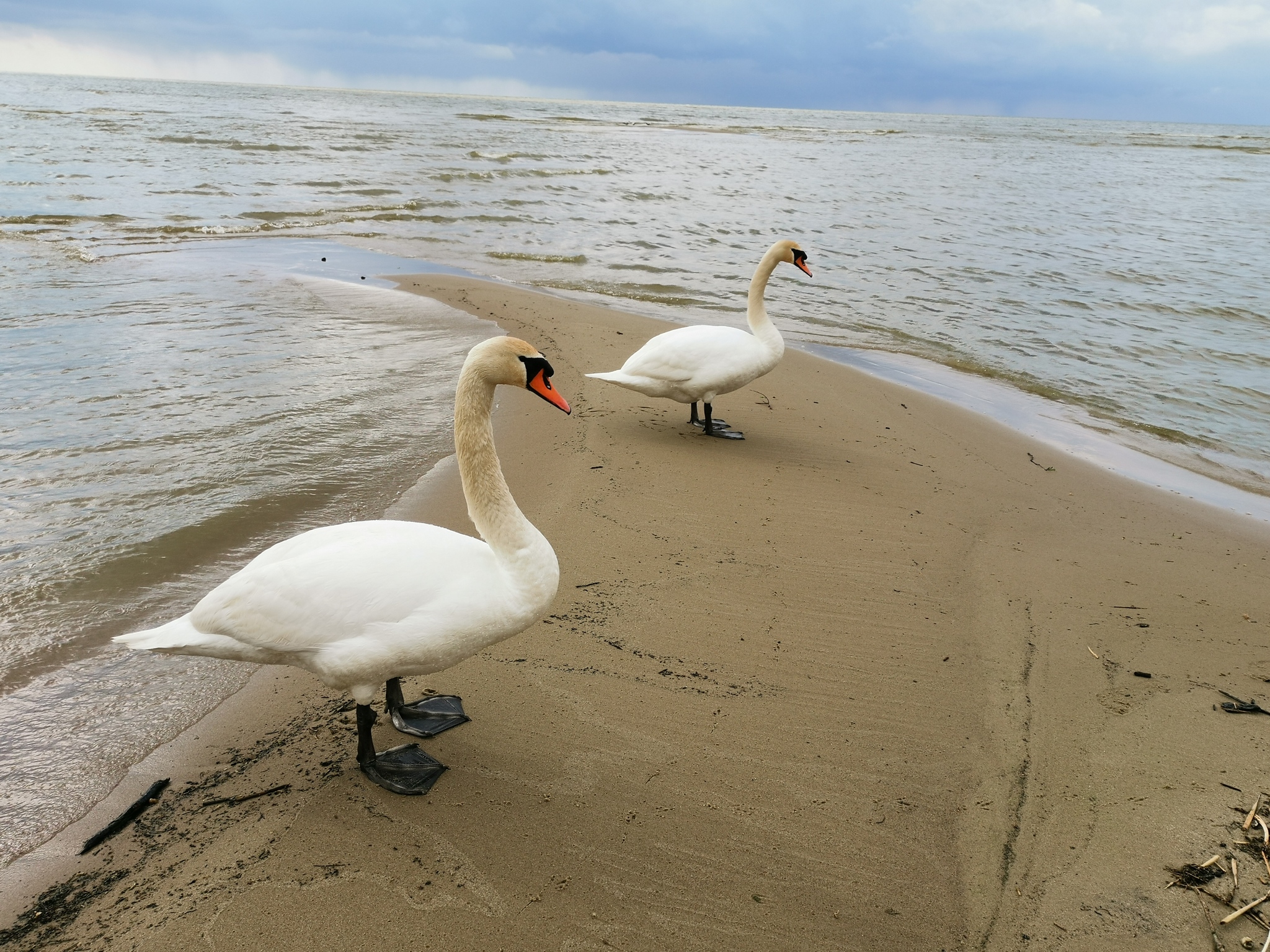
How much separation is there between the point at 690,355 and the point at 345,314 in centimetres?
505

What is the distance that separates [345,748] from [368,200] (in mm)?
18011

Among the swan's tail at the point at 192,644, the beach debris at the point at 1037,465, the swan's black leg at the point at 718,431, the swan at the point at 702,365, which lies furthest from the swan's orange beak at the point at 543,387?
the beach debris at the point at 1037,465

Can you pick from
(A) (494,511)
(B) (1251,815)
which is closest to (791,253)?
(A) (494,511)

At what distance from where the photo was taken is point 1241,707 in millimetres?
3697

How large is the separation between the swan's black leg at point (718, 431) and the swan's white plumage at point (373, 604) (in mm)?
3921

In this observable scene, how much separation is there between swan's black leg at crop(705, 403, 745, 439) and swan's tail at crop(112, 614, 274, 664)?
14.8 ft

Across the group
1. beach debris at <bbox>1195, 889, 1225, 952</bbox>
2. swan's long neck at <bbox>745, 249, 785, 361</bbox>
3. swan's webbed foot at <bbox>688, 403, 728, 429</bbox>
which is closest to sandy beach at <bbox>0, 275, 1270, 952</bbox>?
beach debris at <bbox>1195, 889, 1225, 952</bbox>

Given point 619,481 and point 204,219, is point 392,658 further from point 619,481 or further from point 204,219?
point 204,219

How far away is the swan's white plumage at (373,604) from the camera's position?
301 cm

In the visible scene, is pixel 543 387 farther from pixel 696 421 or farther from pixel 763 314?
pixel 763 314

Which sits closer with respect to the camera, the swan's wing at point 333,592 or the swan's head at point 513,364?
the swan's wing at point 333,592

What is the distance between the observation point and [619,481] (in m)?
5.94

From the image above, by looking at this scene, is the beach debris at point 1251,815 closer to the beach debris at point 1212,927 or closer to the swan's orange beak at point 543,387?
the beach debris at point 1212,927

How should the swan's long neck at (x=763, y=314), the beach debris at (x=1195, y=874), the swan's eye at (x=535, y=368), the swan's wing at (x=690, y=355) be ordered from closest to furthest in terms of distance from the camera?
the beach debris at (x=1195, y=874) < the swan's eye at (x=535, y=368) < the swan's wing at (x=690, y=355) < the swan's long neck at (x=763, y=314)
